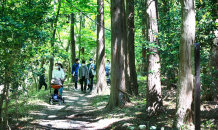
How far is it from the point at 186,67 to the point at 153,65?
2.02 metres

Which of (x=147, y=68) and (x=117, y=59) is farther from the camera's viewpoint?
(x=117, y=59)

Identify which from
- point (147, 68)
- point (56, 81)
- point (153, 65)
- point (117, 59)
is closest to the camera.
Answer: point (153, 65)

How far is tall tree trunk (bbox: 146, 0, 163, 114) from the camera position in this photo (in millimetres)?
7293

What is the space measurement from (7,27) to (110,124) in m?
4.61

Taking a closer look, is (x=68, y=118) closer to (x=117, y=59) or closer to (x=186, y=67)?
(x=117, y=59)

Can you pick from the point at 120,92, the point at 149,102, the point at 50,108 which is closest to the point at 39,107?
the point at 50,108

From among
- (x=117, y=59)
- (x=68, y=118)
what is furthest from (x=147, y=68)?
(x=68, y=118)

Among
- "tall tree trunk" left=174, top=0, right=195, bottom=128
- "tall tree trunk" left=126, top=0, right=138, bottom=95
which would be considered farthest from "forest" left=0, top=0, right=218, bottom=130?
"tall tree trunk" left=126, top=0, right=138, bottom=95

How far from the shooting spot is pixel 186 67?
5.38 metres

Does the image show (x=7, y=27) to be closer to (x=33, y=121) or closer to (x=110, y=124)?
(x=33, y=121)

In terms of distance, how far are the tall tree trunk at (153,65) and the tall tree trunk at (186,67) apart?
1672 mm

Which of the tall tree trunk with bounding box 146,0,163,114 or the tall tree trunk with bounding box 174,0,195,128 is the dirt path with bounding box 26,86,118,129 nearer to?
the tall tree trunk with bounding box 146,0,163,114

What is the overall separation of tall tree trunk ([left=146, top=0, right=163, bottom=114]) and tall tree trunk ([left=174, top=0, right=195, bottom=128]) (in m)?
1.67

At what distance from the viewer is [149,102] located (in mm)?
7637
